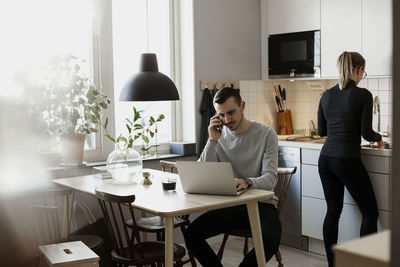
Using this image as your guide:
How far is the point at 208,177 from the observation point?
3053 millimetres

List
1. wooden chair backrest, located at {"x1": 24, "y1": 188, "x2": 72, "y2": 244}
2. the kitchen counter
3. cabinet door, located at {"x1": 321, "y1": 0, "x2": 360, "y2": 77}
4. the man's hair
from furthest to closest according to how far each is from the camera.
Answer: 1. cabinet door, located at {"x1": 321, "y1": 0, "x2": 360, "y2": 77}
2. the kitchen counter
3. the man's hair
4. wooden chair backrest, located at {"x1": 24, "y1": 188, "x2": 72, "y2": 244}

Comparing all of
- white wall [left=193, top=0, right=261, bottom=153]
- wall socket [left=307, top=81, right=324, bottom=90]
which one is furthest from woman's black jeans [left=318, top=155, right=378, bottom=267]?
white wall [left=193, top=0, right=261, bottom=153]

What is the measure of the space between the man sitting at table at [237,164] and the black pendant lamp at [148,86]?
1.08 ft

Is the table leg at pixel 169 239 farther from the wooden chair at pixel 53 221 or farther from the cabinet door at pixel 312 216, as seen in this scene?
the cabinet door at pixel 312 216

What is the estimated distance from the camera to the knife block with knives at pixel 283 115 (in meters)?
5.40

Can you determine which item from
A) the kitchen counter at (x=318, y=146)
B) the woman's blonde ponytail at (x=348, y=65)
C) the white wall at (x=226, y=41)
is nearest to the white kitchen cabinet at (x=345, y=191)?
the kitchen counter at (x=318, y=146)

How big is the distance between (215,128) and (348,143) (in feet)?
3.31

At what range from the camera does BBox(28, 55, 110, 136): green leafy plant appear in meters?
3.84

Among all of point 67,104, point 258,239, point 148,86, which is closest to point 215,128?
point 148,86

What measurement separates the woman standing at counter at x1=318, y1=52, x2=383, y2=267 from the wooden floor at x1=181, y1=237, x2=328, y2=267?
0.34m

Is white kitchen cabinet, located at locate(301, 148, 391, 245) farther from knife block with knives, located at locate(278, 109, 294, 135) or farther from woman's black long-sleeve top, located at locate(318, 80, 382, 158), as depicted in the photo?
knife block with knives, located at locate(278, 109, 294, 135)

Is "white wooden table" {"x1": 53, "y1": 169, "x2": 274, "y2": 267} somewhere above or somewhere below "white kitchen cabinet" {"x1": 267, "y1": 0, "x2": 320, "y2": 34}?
below

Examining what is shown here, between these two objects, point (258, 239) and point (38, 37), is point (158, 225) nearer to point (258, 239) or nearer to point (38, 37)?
point (258, 239)

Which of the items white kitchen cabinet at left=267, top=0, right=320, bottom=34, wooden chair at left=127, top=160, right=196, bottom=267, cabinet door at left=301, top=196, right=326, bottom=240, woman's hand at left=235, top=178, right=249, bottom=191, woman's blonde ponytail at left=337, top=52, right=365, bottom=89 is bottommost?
cabinet door at left=301, top=196, right=326, bottom=240
